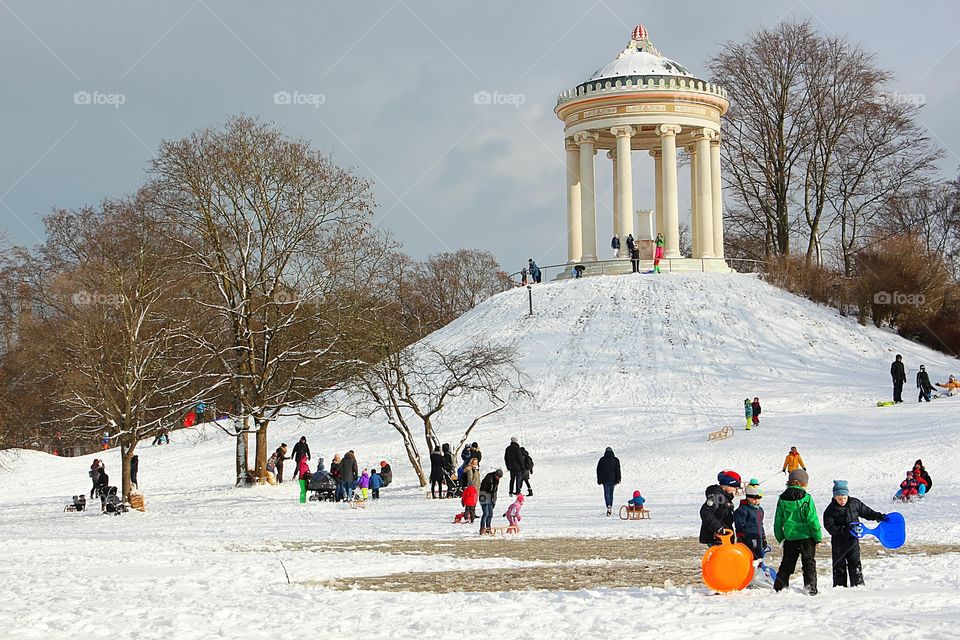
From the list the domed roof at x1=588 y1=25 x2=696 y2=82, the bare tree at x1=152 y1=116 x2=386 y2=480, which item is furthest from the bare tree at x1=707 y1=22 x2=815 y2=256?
the bare tree at x1=152 y1=116 x2=386 y2=480

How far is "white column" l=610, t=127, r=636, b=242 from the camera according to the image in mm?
51938

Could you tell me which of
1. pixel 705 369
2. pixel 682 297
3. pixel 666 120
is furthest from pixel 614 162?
pixel 705 369

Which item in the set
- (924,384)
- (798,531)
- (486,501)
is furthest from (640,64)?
(798,531)

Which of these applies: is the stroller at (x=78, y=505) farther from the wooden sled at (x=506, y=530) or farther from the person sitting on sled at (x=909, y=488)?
the person sitting on sled at (x=909, y=488)

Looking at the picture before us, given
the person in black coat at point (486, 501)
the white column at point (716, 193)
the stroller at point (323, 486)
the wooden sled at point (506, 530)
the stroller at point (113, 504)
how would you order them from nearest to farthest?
the wooden sled at point (506, 530)
the person in black coat at point (486, 501)
the stroller at point (113, 504)
the stroller at point (323, 486)
the white column at point (716, 193)

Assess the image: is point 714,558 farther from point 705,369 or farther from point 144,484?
point 705,369

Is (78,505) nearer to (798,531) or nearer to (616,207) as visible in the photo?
(798,531)

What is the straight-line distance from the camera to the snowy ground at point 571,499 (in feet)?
34.3

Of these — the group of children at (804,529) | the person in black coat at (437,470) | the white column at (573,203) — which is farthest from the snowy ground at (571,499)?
the white column at (573,203)

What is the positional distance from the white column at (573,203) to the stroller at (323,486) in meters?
28.2

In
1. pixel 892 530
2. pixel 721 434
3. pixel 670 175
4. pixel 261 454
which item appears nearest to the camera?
pixel 892 530

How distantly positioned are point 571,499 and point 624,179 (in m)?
28.6

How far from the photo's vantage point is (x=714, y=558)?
11305 millimetres

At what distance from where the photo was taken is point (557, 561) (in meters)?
14.8
